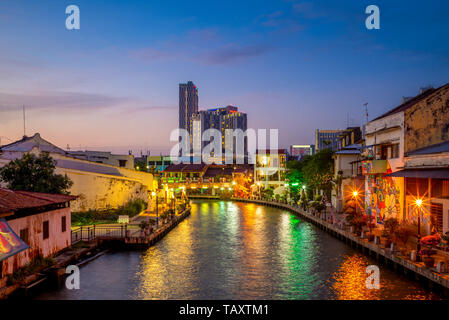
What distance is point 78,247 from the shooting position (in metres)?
33.1

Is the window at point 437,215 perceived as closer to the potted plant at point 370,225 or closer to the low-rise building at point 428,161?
the low-rise building at point 428,161

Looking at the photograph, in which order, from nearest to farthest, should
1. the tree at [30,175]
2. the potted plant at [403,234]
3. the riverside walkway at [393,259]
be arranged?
the riverside walkway at [393,259] → the potted plant at [403,234] → the tree at [30,175]

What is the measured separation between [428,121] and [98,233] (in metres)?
31.3

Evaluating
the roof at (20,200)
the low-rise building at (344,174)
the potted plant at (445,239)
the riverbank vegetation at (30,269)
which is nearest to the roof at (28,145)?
the roof at (20,200)

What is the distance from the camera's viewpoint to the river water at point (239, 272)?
24188 mm

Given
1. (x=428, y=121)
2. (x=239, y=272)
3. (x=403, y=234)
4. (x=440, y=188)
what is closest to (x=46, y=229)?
(x=239, y=272)

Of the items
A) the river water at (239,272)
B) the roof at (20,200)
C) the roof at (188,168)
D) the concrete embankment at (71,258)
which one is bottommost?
the river water at (239,272)

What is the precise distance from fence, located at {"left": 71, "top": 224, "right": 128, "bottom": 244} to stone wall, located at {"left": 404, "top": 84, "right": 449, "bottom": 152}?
2669 cm

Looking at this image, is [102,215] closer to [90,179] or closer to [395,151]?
[90,179]

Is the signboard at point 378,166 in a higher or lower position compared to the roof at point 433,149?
lower

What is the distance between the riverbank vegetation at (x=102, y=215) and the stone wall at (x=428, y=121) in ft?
104

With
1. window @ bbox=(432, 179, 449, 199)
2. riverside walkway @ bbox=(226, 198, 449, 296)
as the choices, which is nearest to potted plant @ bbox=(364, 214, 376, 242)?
riverside walkway @ bbox=(226, 198, 449, 296)

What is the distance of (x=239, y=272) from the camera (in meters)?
29.6

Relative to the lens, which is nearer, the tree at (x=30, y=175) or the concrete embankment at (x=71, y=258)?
the concrete embankment at (x=71, y=258)
